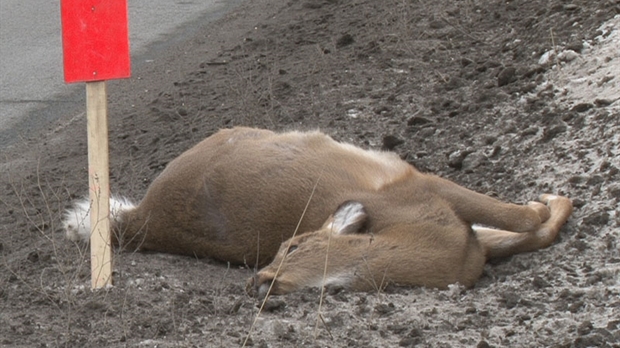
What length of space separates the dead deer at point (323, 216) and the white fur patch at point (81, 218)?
11mm

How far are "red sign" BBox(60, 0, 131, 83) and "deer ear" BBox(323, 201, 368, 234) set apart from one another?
1.17 m

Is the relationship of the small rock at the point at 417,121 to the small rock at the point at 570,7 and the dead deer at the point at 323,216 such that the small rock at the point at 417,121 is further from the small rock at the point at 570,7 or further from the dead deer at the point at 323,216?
the small rock at the point at 570,7

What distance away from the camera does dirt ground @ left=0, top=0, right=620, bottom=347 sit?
495cm

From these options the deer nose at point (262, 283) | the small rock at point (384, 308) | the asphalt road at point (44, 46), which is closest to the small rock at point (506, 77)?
the small rock at point (384, 308)

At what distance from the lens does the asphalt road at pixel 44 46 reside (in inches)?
409

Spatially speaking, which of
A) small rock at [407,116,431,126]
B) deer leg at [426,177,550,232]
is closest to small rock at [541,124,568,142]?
deer leg at [426,177,550,232]

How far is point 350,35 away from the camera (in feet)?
32.4

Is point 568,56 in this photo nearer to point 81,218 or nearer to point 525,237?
point 525,237

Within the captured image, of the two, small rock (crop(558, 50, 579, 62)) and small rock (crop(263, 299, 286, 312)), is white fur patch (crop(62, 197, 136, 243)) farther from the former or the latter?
small rock (crop(558, 50, 579, 62))

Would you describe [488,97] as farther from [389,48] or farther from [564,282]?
[564,282]

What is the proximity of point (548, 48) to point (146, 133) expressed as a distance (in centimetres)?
303

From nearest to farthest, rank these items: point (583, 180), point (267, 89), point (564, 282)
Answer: point (564, 282)
point (583, 180)
point (267, 89)

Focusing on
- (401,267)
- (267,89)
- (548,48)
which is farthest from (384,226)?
(267,89)

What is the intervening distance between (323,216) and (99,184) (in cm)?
115
